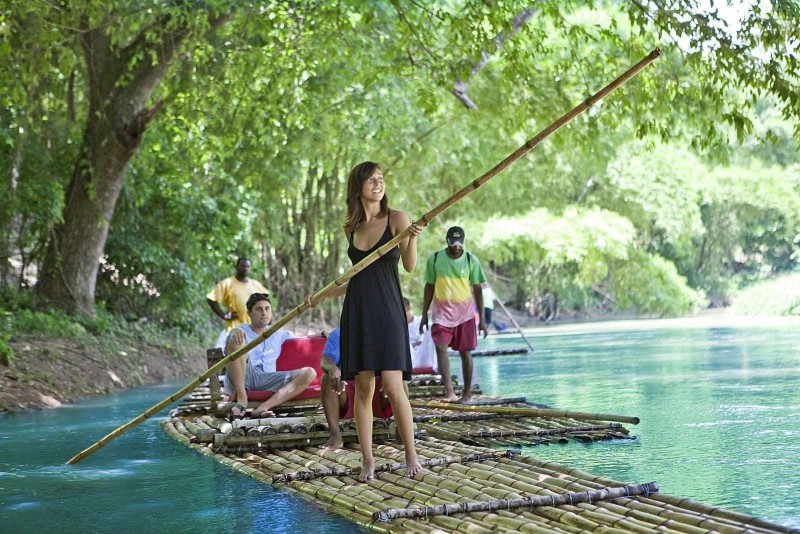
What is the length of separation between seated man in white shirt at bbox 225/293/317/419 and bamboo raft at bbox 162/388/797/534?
26 cm

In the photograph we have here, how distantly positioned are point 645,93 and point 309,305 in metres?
5.94

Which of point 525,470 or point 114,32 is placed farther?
point 114,32

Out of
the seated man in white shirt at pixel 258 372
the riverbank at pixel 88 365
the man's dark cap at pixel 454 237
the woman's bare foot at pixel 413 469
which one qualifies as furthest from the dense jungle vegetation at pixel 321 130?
the woman's bare foot at pixel 413 469

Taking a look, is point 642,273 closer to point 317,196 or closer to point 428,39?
point 317,196

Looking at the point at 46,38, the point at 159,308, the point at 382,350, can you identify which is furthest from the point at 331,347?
the point at 159,308

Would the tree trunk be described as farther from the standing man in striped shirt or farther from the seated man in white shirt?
the seated man in white shirt

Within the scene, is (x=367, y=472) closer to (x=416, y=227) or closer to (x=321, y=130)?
(x=416, y=227)

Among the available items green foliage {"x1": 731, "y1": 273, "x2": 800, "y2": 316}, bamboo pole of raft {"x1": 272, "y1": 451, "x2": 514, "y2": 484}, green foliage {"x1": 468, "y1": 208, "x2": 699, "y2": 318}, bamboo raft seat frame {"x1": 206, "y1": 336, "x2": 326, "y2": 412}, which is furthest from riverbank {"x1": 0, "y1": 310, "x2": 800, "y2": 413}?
green foliage {"x1": 731, "y1": 273, "x2": 800, "y2": 316}

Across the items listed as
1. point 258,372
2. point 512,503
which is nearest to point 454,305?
point 258,372

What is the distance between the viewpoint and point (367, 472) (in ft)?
21.3

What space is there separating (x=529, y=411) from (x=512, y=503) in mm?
3326

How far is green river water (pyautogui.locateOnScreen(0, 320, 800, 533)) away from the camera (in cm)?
600

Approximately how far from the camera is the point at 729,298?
140 ft

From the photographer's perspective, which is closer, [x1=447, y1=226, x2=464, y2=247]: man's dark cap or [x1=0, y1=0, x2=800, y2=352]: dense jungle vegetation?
[x1=447, y1=226, x2=464, y2=247]: man's dark cap
